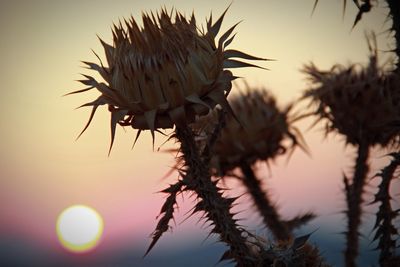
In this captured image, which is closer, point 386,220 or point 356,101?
point 386,220

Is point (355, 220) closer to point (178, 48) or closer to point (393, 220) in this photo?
point (393, 220)

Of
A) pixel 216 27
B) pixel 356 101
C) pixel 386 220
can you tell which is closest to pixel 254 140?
pixel 356 101

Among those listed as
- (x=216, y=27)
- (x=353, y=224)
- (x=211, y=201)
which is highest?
(x=216, y=27)

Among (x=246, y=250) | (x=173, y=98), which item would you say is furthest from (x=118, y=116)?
(x=246, y=250)

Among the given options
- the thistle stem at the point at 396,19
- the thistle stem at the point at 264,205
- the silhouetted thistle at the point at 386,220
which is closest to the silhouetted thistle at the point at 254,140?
the thistle stem at the point at 264,205

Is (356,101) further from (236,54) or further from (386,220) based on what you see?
(236,54)

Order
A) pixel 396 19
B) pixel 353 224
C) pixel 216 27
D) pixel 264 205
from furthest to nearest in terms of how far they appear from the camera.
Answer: pixel 264 205, pixel 353 224, pixel 396 19, pixel 216 27
